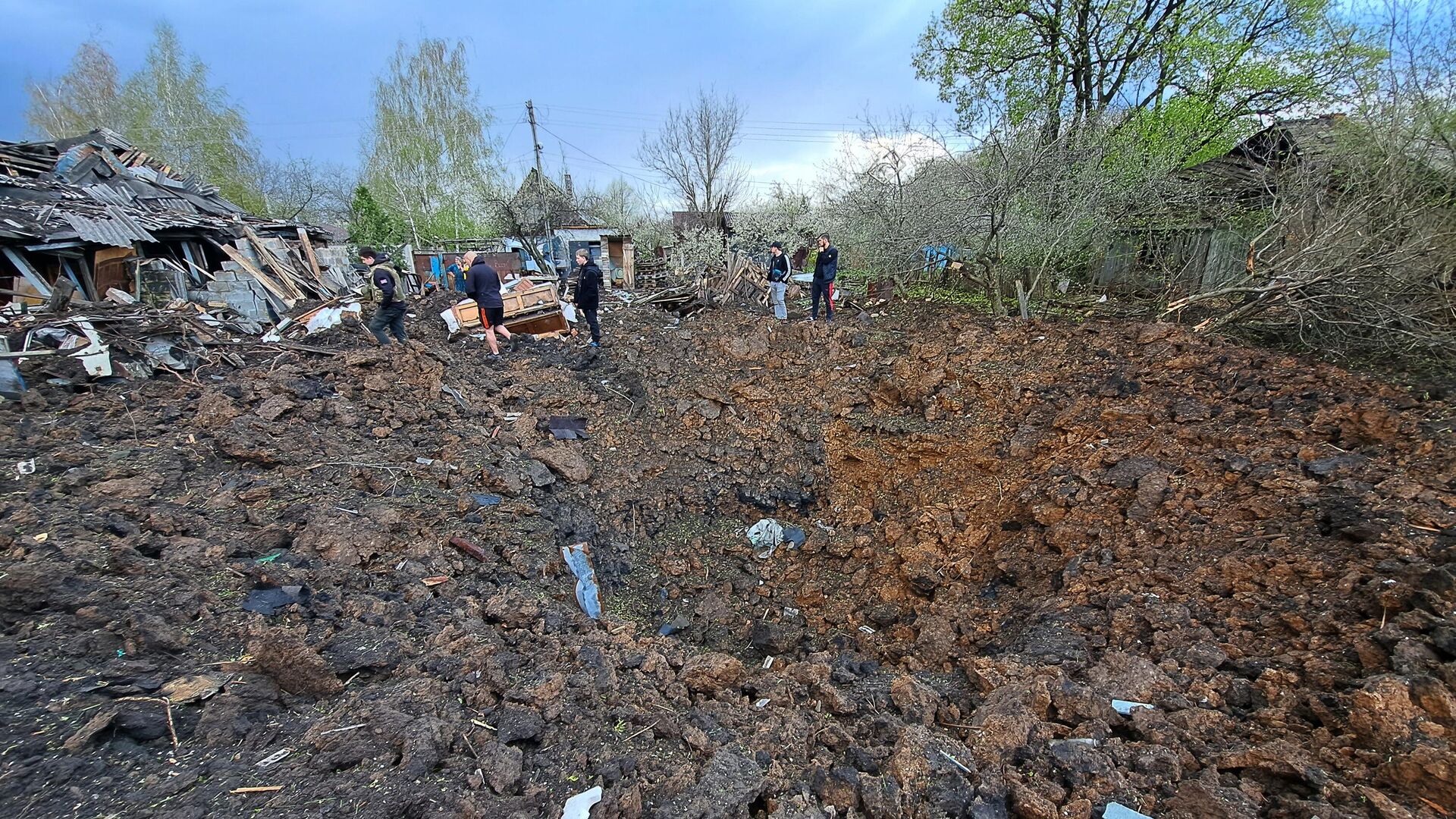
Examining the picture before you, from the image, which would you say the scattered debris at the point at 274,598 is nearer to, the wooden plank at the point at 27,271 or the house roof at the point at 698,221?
the wooden plank at the point at 27,271

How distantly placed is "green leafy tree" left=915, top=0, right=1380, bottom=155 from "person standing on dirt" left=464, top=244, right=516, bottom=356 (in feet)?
27.5

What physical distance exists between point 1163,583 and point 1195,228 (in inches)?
311

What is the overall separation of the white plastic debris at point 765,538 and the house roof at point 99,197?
1108 centimetres

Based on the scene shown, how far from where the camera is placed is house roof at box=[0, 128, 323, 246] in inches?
334

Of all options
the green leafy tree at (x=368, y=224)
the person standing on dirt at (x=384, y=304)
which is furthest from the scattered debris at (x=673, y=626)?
the green leafy tree at (x=368, y=224)

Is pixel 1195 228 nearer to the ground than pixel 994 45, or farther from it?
nearer to the ground

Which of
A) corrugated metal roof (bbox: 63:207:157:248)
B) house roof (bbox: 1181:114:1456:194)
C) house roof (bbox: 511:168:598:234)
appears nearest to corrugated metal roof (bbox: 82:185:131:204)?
corrugated metal roof (bbox: 63:207:157:248)

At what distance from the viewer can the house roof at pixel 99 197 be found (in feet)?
27.8

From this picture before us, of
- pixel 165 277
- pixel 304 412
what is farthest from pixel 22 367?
pixel 165 277

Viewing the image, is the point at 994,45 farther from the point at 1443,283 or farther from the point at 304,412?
the point at 304,412

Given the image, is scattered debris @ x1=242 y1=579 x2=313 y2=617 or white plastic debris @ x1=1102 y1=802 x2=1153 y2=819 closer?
white plastic debris @ x1=1102 y1=802 x2=1153 y2=819

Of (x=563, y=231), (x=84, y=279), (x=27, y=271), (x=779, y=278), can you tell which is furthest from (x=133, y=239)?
(x=779, y=278)

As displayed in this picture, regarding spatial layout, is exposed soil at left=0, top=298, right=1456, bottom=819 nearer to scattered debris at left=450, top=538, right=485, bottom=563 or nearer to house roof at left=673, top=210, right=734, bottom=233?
scattered debris at left=450, top=538, right=485, bottom=563

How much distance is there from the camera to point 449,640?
3.04 metres
